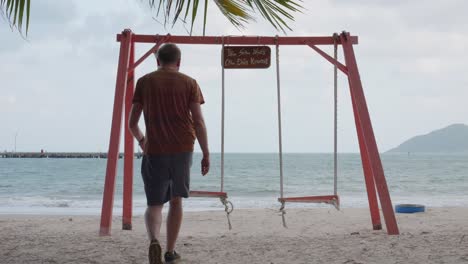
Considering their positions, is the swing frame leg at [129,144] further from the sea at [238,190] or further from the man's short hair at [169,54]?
the sea at [238,190]

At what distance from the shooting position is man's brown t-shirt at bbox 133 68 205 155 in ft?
11.9

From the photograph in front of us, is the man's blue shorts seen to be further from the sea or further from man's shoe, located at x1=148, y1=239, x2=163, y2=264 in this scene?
the sea

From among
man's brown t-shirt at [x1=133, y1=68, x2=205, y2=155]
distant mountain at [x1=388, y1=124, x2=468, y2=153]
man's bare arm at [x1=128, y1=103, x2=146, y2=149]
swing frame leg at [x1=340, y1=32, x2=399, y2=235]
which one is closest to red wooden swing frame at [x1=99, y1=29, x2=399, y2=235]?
swing frame leg at [x1=340, y1=32, x2=399, y2=235]

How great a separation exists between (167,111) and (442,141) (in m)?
182

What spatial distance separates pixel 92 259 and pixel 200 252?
796mm

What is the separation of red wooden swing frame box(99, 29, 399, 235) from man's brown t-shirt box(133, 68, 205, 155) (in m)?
1.75

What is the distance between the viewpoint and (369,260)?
13.5 feet

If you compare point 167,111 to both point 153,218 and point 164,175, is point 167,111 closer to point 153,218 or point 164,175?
point 164,175

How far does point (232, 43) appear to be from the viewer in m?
5.74

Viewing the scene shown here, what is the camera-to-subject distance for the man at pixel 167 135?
361 cm

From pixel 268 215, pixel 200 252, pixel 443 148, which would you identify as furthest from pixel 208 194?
pixel 443 148

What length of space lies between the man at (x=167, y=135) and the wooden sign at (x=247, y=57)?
1.99m

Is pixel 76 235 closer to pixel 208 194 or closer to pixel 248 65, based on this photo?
pixel 208 194

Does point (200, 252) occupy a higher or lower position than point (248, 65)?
lower
